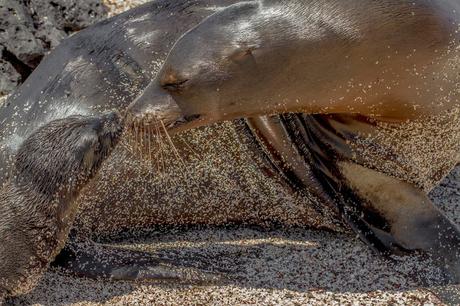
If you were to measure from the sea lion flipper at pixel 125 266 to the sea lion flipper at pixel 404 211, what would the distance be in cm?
89

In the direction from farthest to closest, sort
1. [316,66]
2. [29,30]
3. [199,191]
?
[29,30] → [199,191] → [316,66]

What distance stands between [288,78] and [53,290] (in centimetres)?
148

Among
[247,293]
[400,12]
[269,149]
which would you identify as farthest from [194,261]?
[400,12]

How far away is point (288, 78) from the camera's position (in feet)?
13.3

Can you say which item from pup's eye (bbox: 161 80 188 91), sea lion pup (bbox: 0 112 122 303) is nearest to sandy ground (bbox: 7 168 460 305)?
sea lion pup (bbox: 0 112 122 303)

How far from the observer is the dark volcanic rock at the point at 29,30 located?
21.3ft

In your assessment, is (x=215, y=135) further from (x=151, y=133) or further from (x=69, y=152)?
(x=69, y=152)

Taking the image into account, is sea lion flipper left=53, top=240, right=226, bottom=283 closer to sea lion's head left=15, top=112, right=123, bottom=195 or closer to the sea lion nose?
sea lion's head left=15, top=112, right=123, bottom=195

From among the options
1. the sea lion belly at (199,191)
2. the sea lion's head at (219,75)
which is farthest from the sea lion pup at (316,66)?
the sea lion belly at (199,191)

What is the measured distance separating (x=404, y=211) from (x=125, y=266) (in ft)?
4.64

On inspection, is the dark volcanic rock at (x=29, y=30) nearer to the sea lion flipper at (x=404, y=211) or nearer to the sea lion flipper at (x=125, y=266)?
the sea lion flipper at (x=125, y=266)

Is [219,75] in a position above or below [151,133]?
above

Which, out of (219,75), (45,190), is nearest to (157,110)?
(219,75)

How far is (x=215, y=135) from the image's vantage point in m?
4.76
